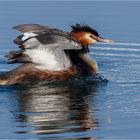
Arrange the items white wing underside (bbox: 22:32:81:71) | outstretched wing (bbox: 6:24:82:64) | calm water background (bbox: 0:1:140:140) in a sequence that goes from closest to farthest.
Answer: calm water background (bbox: 0:1:140:140)
outstretched wing (bbox: 6:24:82:64)
white wing underside (bbox: 22:32:81:71)

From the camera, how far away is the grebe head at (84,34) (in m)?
14.5

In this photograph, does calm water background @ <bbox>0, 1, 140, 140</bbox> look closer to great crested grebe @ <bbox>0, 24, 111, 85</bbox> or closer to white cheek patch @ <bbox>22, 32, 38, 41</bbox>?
great crested grebe @ <bbox>0, 24, 111, 85</bbox>

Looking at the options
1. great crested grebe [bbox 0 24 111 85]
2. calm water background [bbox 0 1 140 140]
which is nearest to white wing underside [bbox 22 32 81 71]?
great crested grebe [bbox 0 24 111 85]

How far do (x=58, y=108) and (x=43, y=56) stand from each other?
236cm

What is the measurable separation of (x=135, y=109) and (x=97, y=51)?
22.1 ft

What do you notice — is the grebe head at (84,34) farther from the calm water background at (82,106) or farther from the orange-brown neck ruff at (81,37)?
Answer: the calm water background at (82,106)

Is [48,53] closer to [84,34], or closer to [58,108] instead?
[84,34]

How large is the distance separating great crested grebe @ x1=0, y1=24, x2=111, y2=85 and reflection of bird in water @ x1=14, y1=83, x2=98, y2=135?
11.0 inches

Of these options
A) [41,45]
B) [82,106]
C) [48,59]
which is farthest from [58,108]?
[48,59]

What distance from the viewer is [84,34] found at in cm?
1455

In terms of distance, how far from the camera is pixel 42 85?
44.6ft

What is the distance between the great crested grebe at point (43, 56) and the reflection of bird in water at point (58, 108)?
0.28 metres

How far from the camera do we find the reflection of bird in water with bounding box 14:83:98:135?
10.2 meters

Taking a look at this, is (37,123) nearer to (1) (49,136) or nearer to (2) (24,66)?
(1) (49,136)
